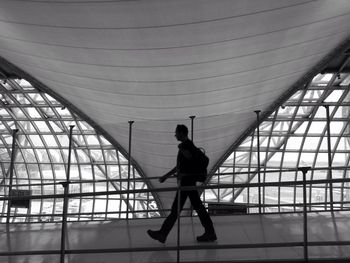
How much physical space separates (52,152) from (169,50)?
84.5 feet

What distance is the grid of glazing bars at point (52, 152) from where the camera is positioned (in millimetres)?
28641

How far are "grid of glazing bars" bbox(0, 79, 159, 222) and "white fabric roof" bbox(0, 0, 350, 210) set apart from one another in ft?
45.2

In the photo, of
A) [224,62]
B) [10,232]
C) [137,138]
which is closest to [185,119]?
[137,138]

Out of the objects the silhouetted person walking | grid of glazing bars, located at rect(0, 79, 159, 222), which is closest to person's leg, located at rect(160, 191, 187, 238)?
the silhouetted person walking

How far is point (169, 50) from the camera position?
8820mm

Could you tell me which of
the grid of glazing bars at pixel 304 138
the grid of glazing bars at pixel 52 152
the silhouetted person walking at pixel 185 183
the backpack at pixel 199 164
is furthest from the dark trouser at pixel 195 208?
the grid of glazing bars at pixel 52 152

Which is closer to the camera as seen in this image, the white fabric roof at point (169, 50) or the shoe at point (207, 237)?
the shoe at point (207, 237)

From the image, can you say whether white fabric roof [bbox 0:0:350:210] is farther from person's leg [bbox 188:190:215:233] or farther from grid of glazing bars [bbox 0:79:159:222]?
grid of glazing bars [bbox 0:79:159:222]

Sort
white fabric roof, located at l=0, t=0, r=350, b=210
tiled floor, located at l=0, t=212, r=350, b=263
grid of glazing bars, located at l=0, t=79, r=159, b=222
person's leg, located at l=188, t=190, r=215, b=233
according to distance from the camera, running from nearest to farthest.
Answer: tiled floor, located at l=0, t=212, r=350, b=263, person's leg, located at l=188, t=190, r=215, b=233, white fabric roof, located at l=0, t=0, r=350, b=210, grid of glazing bars, located at l=0, t=79, r=159, b=222

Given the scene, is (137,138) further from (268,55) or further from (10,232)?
(10,232)

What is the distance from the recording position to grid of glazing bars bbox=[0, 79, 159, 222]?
28641mm

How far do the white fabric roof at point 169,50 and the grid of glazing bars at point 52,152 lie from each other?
13.8 metres

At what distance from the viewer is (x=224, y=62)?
988 centimetres

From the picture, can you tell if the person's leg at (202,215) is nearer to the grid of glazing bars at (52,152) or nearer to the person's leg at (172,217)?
the person's leg at (172,217)
